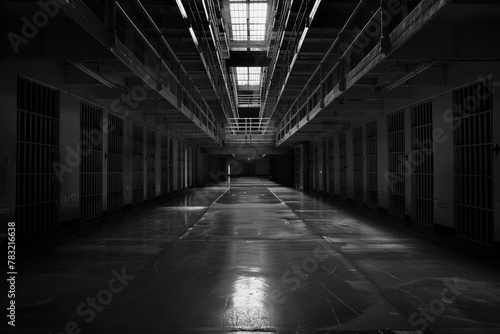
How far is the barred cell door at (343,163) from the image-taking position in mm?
16531

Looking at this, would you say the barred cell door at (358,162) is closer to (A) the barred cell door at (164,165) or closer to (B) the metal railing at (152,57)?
(B) the metal railing at (152,57)

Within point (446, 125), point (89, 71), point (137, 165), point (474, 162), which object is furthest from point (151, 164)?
point (474, 162)

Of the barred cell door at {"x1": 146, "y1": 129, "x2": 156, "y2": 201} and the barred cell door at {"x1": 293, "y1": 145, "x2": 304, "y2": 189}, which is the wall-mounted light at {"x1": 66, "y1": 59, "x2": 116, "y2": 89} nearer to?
the barred cell door at {"x1": 146, "y1": 129, "x2": 156, "y2": 201}

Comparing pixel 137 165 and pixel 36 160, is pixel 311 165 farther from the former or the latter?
pixel 36 160

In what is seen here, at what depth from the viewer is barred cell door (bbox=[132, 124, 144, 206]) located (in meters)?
13.7

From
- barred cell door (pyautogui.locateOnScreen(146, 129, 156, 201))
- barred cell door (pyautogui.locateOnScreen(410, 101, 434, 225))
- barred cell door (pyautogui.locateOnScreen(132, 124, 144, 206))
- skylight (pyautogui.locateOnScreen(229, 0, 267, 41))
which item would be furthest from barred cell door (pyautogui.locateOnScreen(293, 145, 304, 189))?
barred cell door (pyautogui.locateOnScreen(410, 101, 434, 225))

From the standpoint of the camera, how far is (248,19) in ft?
37.8

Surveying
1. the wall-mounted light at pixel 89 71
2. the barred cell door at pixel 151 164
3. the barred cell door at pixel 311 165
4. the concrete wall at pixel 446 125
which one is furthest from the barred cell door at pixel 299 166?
the wall-mounted light at pixel 89 71

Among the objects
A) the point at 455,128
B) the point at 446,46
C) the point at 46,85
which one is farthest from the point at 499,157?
A: the point at 46,85

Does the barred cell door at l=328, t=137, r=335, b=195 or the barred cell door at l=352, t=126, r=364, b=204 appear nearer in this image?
the barred cell door at l=352, t=126, r=364, b=204

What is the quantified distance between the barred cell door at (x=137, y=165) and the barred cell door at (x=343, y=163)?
9011mm

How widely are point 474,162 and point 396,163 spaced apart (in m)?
3.75

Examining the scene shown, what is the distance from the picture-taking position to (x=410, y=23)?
16.4 ft

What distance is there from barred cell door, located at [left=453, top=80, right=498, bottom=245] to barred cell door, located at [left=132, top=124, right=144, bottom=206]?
35.3 feet
